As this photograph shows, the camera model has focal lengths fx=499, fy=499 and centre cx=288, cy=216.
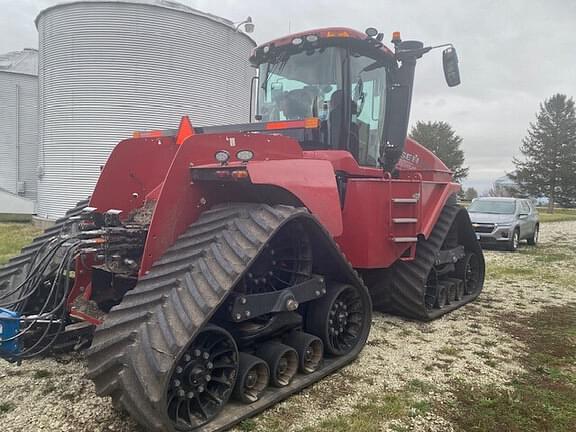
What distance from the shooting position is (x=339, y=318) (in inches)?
173

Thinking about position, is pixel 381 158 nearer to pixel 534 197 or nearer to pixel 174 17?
pixel 174 17

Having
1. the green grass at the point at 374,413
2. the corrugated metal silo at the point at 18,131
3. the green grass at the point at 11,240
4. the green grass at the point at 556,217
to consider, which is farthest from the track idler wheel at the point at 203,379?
the green grass at the point at 556,217

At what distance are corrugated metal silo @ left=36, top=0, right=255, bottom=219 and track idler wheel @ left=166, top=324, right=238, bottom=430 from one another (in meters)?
14.6

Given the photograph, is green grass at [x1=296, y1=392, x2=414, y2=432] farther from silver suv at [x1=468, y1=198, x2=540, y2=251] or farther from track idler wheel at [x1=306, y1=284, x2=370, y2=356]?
silver suv at [x1=468, y1=198, x2=540, y2=251]

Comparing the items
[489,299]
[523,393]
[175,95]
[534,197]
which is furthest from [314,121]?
[534,197]

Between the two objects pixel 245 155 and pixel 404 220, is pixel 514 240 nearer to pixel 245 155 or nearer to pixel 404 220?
pixel 404 220

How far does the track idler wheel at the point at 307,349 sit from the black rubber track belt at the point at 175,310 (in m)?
0.27

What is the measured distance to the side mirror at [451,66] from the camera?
5480mm

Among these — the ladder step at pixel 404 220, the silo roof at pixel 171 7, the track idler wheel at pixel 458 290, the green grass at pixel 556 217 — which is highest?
the silo roof at pixel 171 7

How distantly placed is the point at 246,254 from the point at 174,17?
1557 cm

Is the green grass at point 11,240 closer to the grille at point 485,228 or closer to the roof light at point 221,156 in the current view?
the roof light at point 221,156

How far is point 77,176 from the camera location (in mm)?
16828

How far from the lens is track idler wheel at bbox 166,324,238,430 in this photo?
3.01 meters

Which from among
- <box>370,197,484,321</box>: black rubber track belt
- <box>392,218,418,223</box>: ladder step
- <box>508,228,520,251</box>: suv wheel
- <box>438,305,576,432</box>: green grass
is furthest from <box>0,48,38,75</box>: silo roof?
<box>438,305,576,432</box>: green grass
